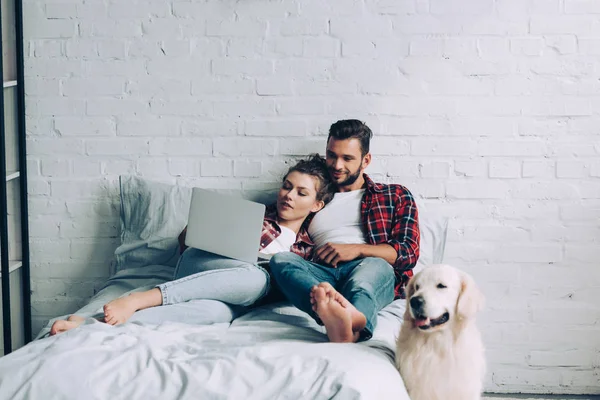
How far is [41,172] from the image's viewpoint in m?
3.23

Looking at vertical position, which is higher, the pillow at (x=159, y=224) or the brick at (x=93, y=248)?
the pillow at (x=159, y=224)

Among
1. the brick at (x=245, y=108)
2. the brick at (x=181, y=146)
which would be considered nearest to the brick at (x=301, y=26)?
the brick at (x=245, y=108)

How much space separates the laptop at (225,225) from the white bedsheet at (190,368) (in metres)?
0.41

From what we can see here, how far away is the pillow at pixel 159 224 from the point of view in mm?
3006

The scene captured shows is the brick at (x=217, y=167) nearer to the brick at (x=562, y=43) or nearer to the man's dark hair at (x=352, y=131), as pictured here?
the man's dark hair at (x=352, y=131)

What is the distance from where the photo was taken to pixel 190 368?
6.38 feet

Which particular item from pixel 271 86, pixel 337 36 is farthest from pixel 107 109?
pixel 337 36

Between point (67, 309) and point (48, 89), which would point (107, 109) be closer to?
point (48, 89)

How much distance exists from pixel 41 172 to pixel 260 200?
3.01ft

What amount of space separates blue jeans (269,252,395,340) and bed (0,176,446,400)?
7 cm

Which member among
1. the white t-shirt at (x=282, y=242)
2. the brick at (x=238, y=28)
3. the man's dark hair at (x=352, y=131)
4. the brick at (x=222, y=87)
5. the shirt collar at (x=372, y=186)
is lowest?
the white t-shirt at (x=282, y=242)

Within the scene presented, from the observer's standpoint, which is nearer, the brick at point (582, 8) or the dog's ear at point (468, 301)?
the dog's ear at point (468, 301)

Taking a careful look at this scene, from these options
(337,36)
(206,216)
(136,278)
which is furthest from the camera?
(337,36)

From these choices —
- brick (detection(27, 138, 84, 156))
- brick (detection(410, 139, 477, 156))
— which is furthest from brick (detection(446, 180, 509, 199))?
brick (detection(27, 138, 84, 156))
